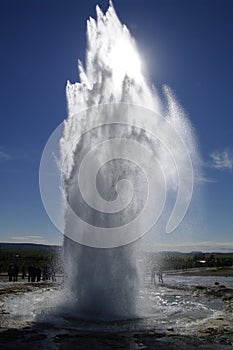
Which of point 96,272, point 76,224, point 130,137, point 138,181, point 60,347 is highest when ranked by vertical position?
point 130,137

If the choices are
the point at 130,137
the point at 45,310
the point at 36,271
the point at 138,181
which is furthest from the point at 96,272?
the point at 36,271

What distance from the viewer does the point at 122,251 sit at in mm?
21000

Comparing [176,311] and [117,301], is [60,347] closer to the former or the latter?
[117,301]

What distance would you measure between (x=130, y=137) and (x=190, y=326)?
38.0 feet

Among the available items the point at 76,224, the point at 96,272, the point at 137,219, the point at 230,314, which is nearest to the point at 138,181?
the point at 137,219

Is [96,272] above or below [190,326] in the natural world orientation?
above

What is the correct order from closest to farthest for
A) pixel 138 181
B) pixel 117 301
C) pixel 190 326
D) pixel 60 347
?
pixel 60 347
pixel 190 326
pixel 117 301
pixel 138 181

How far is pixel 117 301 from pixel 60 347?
274 inches

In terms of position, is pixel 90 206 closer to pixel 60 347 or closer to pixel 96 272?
pixel 96 272

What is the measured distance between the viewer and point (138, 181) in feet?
79.6

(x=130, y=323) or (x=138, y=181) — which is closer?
(x=130, y=323)

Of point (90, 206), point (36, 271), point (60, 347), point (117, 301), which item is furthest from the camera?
point (36, 271)

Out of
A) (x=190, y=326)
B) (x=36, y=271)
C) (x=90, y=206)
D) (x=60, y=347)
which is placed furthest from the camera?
(x=36, y=271)

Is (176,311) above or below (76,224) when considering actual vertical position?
below
